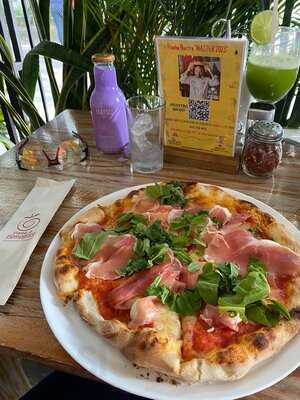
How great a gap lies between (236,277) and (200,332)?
0.36ft

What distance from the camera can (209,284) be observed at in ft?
1.94

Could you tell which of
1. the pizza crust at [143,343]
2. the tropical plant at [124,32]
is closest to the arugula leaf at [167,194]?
the pizza crust at [143,343]

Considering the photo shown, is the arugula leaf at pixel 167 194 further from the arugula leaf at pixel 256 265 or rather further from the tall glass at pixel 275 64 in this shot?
the tall glass at pixel 275 64

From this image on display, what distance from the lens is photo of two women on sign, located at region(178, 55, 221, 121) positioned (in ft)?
2.77

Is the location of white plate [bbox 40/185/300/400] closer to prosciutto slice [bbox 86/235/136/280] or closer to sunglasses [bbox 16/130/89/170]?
prosciutto slice [bbox 86/235/136/280]

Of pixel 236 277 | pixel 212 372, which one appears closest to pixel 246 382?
pixel 212 372

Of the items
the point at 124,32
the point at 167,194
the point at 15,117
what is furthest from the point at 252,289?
the point at 15,117

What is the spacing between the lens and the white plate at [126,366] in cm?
48

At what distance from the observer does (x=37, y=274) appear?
699mm

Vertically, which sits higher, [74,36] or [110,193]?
[74,36]

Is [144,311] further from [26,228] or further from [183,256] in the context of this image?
[26,228]

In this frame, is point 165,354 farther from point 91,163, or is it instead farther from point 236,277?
point 91,163

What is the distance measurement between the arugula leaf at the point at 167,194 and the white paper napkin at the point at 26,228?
229mm

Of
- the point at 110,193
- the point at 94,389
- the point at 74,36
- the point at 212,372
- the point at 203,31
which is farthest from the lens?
the point at 74,36
